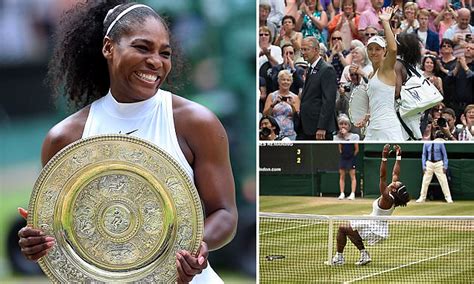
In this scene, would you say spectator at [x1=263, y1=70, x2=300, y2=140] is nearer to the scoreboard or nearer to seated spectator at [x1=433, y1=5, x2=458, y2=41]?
the scoreboard

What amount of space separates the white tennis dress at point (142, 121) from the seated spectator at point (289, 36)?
1.87 meters

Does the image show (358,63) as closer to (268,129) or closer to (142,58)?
(268,129)

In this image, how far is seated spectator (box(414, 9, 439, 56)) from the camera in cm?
447

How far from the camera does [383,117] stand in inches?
179

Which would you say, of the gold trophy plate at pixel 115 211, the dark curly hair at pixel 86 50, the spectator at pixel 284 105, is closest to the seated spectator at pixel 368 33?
the spectator at pixel 284 105

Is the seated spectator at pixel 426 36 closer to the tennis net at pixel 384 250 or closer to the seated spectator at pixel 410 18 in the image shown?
the seated spectator at pixel 410 18

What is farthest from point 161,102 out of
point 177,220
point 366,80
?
point 366,80

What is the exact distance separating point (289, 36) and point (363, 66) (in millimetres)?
443

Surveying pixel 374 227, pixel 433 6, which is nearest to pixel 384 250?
pixel 374 227

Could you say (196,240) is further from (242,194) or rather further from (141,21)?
(242,194)

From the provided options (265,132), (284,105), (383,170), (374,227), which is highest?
(284,105)

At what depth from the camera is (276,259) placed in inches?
191

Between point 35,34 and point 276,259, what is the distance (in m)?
1.89

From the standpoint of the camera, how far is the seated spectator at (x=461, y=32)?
4.46 meters
